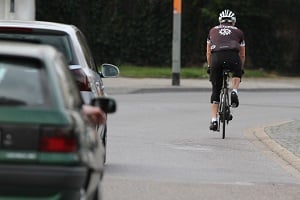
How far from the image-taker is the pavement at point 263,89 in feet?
37.4

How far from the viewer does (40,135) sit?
5.09 meters

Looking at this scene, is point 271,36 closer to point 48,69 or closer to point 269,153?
point 269,153

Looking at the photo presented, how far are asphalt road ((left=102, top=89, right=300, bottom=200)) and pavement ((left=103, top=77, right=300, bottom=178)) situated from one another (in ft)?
0.46

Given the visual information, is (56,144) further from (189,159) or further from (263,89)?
(263,89)

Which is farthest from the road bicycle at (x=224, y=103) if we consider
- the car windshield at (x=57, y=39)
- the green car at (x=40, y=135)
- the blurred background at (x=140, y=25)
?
the blurred background at (x=140, y=25)

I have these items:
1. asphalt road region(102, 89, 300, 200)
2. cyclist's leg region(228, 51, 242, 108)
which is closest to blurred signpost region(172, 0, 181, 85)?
asphalt road region(102, 89, 300, 200)

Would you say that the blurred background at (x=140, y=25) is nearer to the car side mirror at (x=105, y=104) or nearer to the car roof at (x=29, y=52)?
the car side mirror at (x=105, y=104)

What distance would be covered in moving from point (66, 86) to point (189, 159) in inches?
209

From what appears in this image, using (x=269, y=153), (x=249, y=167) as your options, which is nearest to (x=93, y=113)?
(x=249, y=167)

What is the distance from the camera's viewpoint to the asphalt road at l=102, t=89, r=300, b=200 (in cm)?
837

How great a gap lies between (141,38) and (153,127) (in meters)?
22.6

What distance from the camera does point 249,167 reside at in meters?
10.2

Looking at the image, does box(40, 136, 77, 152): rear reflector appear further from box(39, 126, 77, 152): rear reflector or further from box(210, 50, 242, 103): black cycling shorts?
box(210, 50, 242, 103): black cycling shorts

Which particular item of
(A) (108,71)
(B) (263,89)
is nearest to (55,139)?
(A) (108,71)
